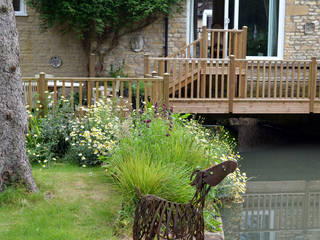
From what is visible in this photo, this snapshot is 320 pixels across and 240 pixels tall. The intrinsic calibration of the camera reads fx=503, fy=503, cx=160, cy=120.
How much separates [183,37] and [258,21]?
7.48 ft

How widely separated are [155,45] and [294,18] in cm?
401

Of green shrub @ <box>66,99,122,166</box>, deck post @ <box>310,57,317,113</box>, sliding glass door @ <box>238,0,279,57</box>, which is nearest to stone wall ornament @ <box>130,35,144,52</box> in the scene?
sliding glass door @ <box>238,0,279,57</box>

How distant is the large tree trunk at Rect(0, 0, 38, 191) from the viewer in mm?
5742

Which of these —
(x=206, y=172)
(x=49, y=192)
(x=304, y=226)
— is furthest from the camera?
(x=304, y=226)

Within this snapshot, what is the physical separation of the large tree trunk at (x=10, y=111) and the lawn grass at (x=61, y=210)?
8.4 inches

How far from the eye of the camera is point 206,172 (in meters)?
4.20

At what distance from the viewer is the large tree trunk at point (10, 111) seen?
18.8 ft

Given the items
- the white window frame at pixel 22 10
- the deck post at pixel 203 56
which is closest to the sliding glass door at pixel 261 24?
the deck post at pixel 203 56

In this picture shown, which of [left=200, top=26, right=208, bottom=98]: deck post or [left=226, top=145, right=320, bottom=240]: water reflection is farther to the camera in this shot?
[left=200, top=26, right=208, bottom=98]: deck post

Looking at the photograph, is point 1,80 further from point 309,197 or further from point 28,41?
point 28,41

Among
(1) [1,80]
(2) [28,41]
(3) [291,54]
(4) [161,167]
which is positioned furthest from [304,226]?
(2) [28,41]

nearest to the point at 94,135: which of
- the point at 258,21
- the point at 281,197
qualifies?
the point at 281,197

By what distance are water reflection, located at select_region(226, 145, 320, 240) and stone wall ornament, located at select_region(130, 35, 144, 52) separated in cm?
470

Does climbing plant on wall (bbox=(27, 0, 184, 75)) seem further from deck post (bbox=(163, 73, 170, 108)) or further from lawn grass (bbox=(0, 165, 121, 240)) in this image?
lawn grass (bbox=(0, 165, 121, 240))
